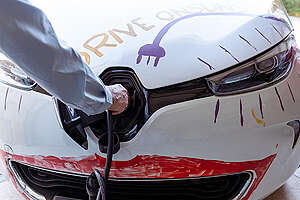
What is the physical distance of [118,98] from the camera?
4.02ft

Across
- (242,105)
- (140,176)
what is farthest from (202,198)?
(242,105)

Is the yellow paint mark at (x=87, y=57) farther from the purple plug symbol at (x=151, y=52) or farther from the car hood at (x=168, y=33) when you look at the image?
the purple plug symbol at (x=151, y=52)

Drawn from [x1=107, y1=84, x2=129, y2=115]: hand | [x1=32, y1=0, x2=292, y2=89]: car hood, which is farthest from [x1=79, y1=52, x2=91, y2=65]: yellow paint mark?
[x1=107, y1=84, x2=129, y2=115]: hand

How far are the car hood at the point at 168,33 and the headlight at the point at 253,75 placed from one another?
0.03 metres

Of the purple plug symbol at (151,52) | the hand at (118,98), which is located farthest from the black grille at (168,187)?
the purple plug symbol at (151,52)

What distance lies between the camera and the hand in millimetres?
1218

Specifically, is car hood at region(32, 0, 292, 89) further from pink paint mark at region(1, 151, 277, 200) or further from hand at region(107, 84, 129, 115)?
pink paint mark at region(1, 151, 277, 200)

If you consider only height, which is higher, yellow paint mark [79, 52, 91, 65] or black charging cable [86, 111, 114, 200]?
yellow paint mark [79, 52, 91, 65]

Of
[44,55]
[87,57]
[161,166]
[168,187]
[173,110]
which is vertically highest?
[44,55]

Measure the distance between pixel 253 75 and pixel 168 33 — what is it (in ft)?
1.02

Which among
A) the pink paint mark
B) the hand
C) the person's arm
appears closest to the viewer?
the person's arm

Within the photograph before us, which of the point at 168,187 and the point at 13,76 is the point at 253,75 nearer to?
the point at 168,187

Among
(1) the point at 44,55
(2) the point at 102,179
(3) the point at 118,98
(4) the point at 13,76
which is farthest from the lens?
(4) the point at 13,76

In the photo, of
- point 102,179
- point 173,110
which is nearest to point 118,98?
point 173,110
